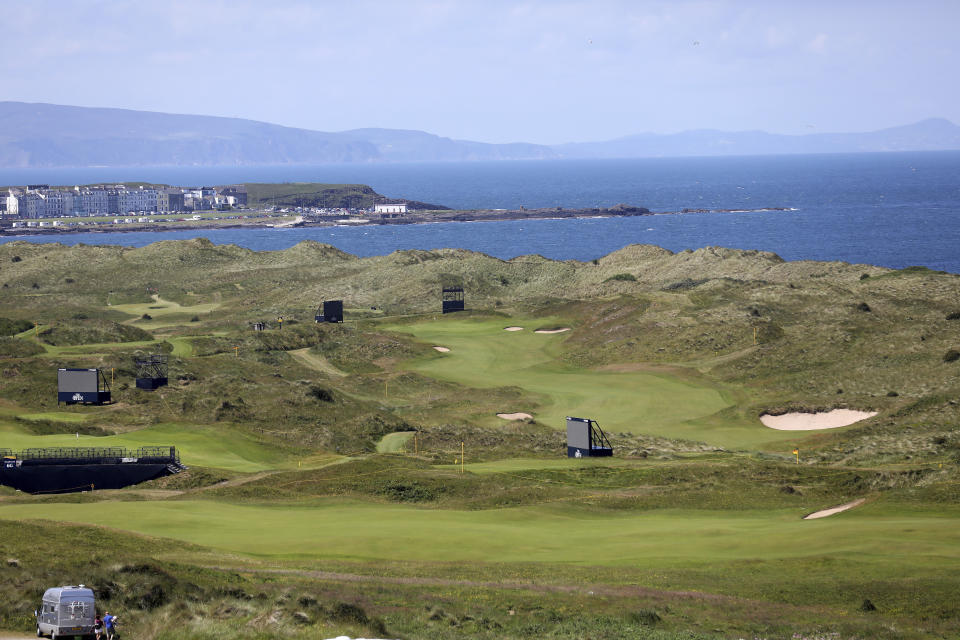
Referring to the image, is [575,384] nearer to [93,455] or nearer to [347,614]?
[93,455]

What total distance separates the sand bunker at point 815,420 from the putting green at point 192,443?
25.5 meters

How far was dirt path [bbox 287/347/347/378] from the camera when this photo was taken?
7294 centimetres

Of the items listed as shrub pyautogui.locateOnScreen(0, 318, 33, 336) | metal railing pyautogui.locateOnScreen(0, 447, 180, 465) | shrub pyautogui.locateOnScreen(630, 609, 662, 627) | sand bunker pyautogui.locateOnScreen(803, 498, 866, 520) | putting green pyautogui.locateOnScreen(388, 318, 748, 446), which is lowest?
putting green pyautogui.locateOnScreen(388, 318, 748, 446)

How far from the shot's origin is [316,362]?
75.5 m

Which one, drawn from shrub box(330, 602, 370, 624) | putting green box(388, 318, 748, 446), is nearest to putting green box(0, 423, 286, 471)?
putting green box(388, 318, 748, 446)

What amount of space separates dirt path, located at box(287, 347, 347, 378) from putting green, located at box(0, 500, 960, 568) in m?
38.2

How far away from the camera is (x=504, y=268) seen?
433 feet

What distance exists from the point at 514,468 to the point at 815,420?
20.2 m

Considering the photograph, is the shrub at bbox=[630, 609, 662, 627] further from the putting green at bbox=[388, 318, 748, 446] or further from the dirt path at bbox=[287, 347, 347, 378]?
the dirt path at bbox=[287, 347, 347, 378]

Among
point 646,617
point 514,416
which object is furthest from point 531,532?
point 514,416

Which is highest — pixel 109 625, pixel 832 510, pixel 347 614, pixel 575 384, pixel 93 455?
pixel 109 625

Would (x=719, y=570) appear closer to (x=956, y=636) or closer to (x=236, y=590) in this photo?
(x=956, y=636)

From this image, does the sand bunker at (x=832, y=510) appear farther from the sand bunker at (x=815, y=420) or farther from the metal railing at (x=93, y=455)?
the metal railing at (x=93, y=455)

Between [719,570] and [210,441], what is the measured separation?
2927 centimetres
